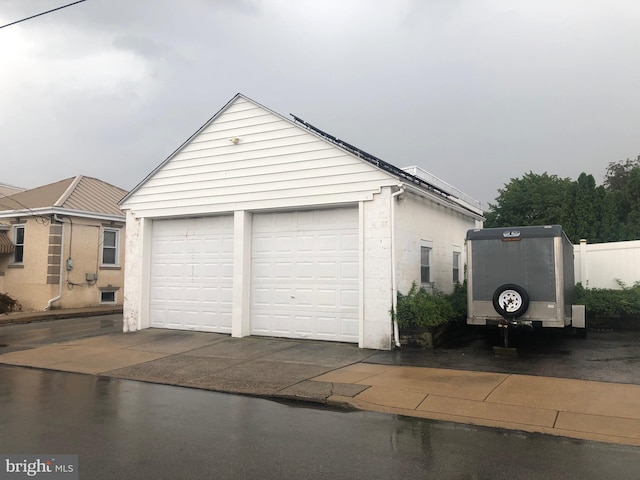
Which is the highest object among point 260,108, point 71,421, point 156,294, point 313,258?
Answer: point 260,108

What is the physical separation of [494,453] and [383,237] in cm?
638

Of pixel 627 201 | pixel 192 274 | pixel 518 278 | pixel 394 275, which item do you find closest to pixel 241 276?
pixel 192 274

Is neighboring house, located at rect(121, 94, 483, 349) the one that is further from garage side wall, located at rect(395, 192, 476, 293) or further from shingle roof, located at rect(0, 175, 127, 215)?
shingle roof, located at rect(0, 175, 127, 215)

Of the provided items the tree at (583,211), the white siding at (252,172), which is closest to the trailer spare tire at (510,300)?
the white siding at (252,172)

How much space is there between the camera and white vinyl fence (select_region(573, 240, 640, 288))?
14758 millimetres

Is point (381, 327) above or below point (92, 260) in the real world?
below

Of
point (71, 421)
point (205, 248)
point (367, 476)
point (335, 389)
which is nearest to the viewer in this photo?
point (367, 476)

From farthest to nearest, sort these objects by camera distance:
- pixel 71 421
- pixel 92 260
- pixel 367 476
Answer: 1. pixel 92 260
2. pixel 71 421
3. pixel 367 476

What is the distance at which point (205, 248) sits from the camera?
14078 millimetres

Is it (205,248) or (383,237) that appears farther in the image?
(205,248)

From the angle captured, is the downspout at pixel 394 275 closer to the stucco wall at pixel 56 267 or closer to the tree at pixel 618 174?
the stucco wall at pixel 56 267

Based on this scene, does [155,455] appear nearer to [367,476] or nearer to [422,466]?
[367,476]

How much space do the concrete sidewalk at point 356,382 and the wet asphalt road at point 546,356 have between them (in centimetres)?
48

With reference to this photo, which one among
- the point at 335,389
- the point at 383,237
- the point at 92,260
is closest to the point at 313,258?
the point at 383,237
